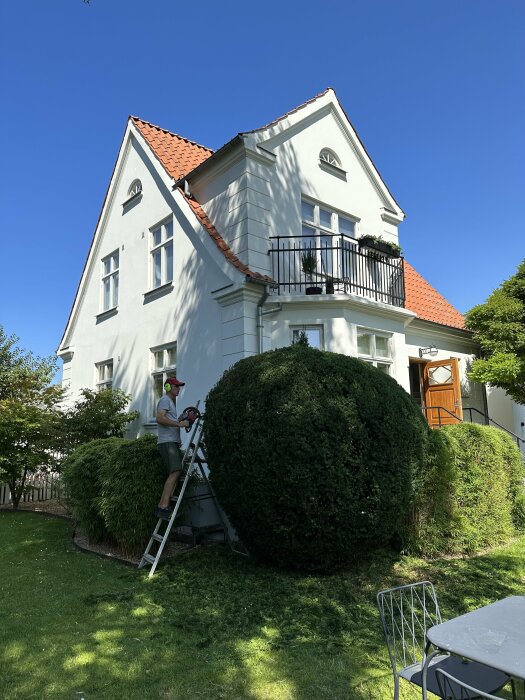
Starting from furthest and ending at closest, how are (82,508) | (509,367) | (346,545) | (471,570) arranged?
(509,367), (82,508), (471,570), (346,545)

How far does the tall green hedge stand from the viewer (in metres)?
7.16

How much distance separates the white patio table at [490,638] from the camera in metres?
2.14

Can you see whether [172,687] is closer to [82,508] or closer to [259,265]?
[82,508]

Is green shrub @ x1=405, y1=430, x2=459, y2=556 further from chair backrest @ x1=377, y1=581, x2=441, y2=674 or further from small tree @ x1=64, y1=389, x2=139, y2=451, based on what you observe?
small tree @ x1=64, y1=389, x2=139, y2=451

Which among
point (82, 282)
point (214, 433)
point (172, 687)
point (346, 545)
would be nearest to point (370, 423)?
point (346, 545)

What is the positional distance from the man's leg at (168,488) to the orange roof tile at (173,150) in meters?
8.02

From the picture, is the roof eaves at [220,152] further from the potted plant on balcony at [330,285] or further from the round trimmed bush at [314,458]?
the round trimmed bush at [314,458]

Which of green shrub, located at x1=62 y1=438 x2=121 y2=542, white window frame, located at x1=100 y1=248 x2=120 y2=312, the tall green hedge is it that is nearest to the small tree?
white window frame, located at x1=100 y1=248 x2=120 y2=312

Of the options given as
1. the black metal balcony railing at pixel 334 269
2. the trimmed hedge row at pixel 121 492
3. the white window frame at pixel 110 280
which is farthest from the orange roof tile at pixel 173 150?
the trimmed hedge row at pixel 121 492

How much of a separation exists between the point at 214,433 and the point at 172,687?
129 inches

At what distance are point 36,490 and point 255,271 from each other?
9208mm

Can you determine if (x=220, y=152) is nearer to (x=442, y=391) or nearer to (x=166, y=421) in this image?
(x=166, y=421)

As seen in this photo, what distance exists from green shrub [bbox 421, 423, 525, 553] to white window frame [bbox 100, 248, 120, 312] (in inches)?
409

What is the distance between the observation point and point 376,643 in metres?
4.35
